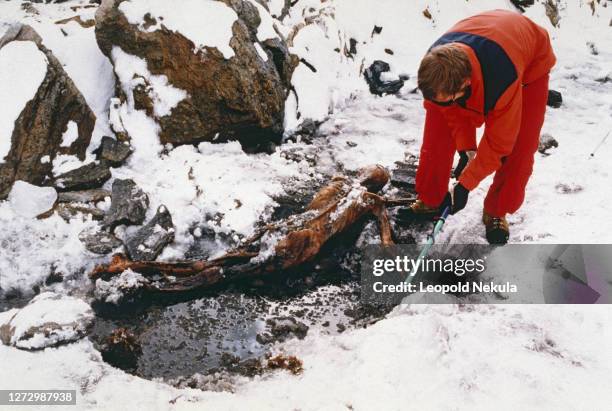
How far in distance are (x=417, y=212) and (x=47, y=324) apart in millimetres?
2722

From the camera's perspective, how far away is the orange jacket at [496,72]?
2377 millimetres

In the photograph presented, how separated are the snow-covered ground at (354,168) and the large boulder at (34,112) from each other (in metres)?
0.27

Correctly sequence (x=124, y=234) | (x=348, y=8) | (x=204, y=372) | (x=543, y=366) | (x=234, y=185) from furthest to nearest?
(x=348, y=8)
(x=234, y=185)
(x=124, y=234)
(x=204, y=372)
(x=543, y=366)

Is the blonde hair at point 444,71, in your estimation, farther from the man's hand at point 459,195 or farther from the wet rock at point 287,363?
the wet rock at point 287,363

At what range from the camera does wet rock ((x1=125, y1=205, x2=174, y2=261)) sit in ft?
10.3

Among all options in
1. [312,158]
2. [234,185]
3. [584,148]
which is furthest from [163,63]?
[584,148]

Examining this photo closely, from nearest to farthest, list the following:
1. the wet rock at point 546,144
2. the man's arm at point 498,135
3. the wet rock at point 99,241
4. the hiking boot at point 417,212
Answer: the man's arm at point 498,135, the wet rock at point 99,241, the hiking boot at point 417,212, the wet rock at point 546,144

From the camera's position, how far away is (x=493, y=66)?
2365 millimetres

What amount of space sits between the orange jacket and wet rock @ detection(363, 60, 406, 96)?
3109 mm

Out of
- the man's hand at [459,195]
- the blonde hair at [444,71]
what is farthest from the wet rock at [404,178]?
the blonde hair at [444,71]

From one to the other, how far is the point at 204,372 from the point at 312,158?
2529 mm

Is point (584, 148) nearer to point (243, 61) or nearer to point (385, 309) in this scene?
point (385, 309)

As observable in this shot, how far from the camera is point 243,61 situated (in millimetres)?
4312

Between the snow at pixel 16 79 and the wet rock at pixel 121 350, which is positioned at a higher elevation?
the snow at pixel 16 79
